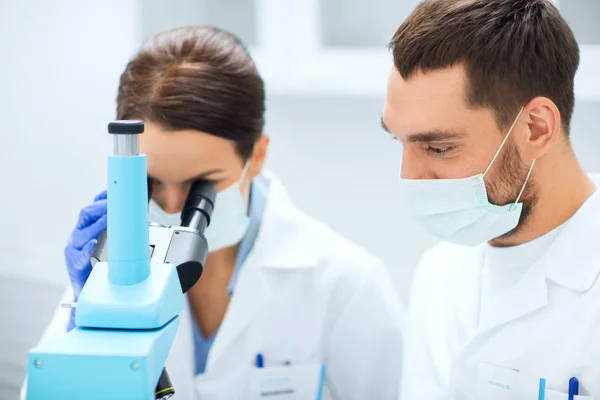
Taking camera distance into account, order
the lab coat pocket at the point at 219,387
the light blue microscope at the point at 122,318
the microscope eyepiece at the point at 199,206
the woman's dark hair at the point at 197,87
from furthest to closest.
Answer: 1. the lab coat pocket at the point at 219,387
2. the woman's dark hair at the point at 197,87
3. the microscope eyepiece at the point at 199,206
4. the light blue microscope at the point at 122,318

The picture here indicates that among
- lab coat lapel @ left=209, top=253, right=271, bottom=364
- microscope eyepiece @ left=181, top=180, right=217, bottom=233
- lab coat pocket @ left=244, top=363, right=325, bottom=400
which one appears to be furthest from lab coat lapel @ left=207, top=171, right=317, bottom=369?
microscope eyepiece @ left=181, top=180, right=217, bottom=233

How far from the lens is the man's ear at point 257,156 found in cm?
163

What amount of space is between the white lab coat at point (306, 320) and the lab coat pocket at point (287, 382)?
0.02m

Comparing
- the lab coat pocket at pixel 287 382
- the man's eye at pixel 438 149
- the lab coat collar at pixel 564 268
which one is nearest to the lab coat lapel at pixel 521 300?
the lab coat collar at pixel 564 268

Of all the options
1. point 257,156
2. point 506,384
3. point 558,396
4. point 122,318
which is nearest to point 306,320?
point 257,156

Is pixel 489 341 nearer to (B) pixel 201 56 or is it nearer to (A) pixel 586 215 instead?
(A) pixel 586 215

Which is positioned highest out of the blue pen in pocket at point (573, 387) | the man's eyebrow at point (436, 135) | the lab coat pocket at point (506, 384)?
the man's eyebrow at point (436, 135)

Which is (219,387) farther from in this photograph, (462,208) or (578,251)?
(578,251)

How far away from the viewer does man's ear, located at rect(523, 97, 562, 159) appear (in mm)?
1271

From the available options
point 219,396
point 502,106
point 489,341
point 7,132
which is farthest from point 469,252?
point 7,132

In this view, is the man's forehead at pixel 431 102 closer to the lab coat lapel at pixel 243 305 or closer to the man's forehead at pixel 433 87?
the man's forehead at pixel 433 87

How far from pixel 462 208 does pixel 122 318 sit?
2.48 ft

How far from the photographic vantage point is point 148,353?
0.74 m

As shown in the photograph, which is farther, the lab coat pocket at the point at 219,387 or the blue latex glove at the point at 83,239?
the lab coat pocket at the point at 219,387
